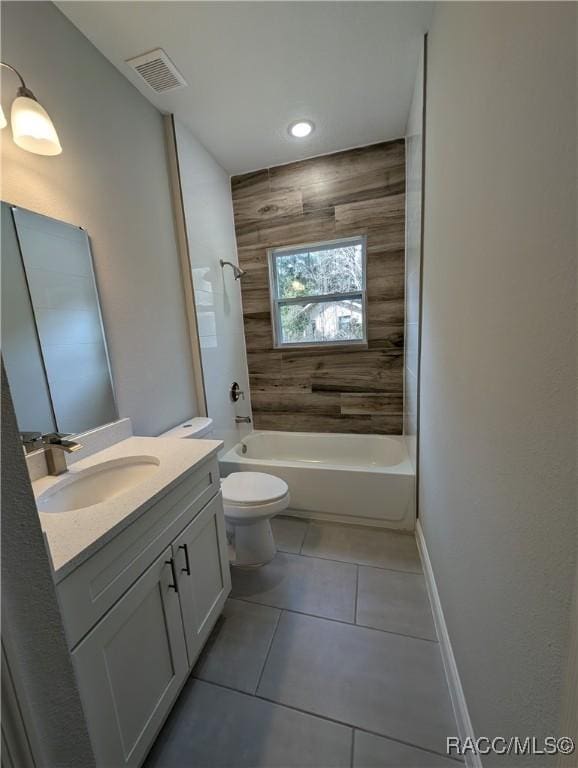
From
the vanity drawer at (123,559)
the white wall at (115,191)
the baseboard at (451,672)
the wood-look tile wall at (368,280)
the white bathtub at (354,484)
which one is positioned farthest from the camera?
the wood-look tile wall at (368,280)

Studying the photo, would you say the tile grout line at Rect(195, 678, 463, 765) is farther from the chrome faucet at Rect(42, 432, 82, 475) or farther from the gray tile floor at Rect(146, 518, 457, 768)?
the chrome faucet at Rect(42, 432, 82, 475)

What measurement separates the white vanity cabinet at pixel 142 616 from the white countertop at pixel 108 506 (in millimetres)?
44

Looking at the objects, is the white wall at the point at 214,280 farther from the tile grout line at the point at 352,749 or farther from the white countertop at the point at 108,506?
the tile grout line at the point at 352,749

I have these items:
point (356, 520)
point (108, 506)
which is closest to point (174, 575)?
point (108, 506)

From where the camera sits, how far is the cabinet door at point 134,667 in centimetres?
74

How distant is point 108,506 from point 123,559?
0.15 meters

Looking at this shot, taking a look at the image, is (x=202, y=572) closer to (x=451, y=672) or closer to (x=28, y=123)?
(x=451, y=672)

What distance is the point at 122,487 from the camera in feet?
4.09

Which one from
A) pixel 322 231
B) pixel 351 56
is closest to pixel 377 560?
pixel 322 231

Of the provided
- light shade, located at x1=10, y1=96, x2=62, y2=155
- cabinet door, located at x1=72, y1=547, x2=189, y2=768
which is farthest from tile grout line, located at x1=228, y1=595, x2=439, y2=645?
light shade, located at x1=10, y1=96, x2=62, y2=155

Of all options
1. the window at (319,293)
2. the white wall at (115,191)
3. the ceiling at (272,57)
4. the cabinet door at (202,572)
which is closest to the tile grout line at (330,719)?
the cabinet door at (202,572)

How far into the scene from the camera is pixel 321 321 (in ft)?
8.89

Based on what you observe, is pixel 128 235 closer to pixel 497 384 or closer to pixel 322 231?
pixel 322 231

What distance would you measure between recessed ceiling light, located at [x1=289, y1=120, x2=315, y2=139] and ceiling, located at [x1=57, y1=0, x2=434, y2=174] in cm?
5
